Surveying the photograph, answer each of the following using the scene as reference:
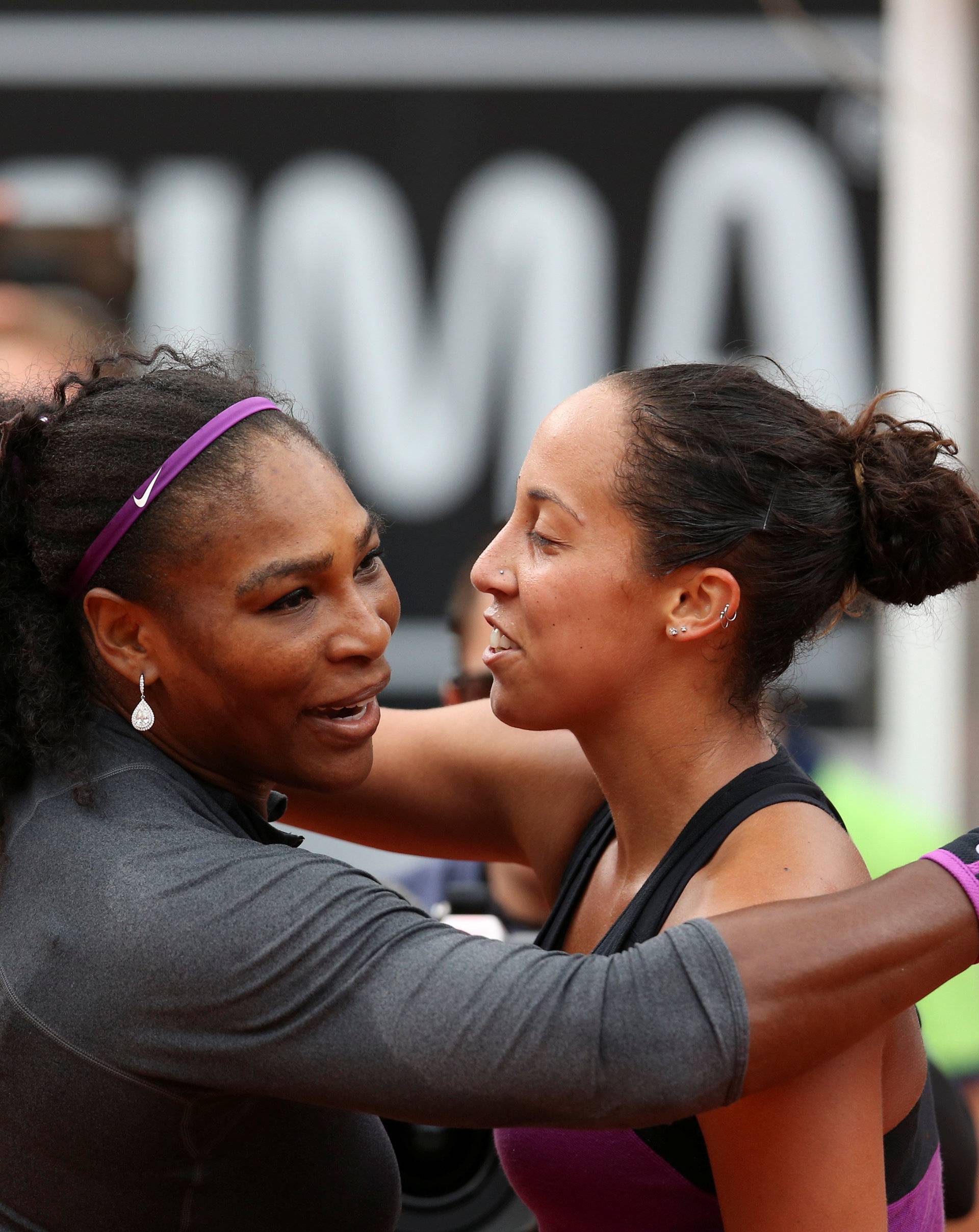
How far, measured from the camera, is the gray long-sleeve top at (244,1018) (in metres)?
1.49

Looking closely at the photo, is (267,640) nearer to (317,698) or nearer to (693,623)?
(317,698)

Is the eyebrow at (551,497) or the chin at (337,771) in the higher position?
the eyebrow at (551,497)

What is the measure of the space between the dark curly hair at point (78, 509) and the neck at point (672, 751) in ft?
1.75

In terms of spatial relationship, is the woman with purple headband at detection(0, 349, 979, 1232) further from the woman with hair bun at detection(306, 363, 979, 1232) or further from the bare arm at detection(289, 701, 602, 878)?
the bare arm at detection(289, 701, 602, 878)

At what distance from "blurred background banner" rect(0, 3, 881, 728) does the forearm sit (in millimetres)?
4265

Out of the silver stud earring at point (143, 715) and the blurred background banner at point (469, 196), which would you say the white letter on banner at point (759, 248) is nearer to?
the blurred background banner at point (469, 196)

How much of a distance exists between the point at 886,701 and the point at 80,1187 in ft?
16.1

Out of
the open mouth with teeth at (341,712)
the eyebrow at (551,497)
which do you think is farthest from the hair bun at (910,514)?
the open mouth with teeth at (341,712)

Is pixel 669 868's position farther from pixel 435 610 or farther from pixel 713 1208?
pixel 435 610

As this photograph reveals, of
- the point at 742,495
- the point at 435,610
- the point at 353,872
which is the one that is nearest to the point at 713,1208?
the point at 353,872

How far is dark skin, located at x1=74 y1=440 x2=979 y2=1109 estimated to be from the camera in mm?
1537

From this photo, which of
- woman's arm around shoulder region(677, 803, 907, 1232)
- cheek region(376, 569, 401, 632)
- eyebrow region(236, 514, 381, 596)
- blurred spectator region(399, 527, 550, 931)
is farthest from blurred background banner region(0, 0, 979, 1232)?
woman's arm around shoulder region(677, 803, 907, 1232)

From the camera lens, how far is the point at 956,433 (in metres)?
6.18

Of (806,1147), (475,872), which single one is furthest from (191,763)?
(475,872)
